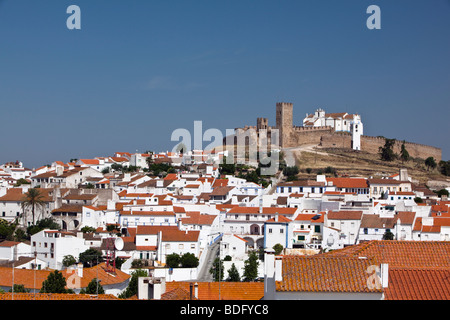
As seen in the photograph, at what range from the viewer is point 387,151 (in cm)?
5909

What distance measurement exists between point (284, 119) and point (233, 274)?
131 ft

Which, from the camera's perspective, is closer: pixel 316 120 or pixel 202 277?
pixel 202 277

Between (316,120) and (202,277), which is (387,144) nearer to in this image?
(316,120)

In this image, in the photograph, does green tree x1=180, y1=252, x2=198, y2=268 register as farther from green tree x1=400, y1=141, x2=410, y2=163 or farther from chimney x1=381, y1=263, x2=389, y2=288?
green tree x1=400, y1=141, x2=410, y2=163

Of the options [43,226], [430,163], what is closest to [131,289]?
[43,226]

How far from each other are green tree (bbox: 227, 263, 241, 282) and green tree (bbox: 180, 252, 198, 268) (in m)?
1.79

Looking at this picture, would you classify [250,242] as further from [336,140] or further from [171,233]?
[336,140]

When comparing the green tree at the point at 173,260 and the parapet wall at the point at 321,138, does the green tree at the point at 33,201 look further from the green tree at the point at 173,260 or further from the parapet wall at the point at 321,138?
the parapet wall at the point at 321,138

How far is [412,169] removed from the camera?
5753 centimetres

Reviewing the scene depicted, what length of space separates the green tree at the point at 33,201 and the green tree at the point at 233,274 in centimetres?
1396

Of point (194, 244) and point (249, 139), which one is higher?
point (249, 139)

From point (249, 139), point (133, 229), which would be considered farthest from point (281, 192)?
point (249, 139)

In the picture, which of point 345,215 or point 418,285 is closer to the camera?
point 418,285
